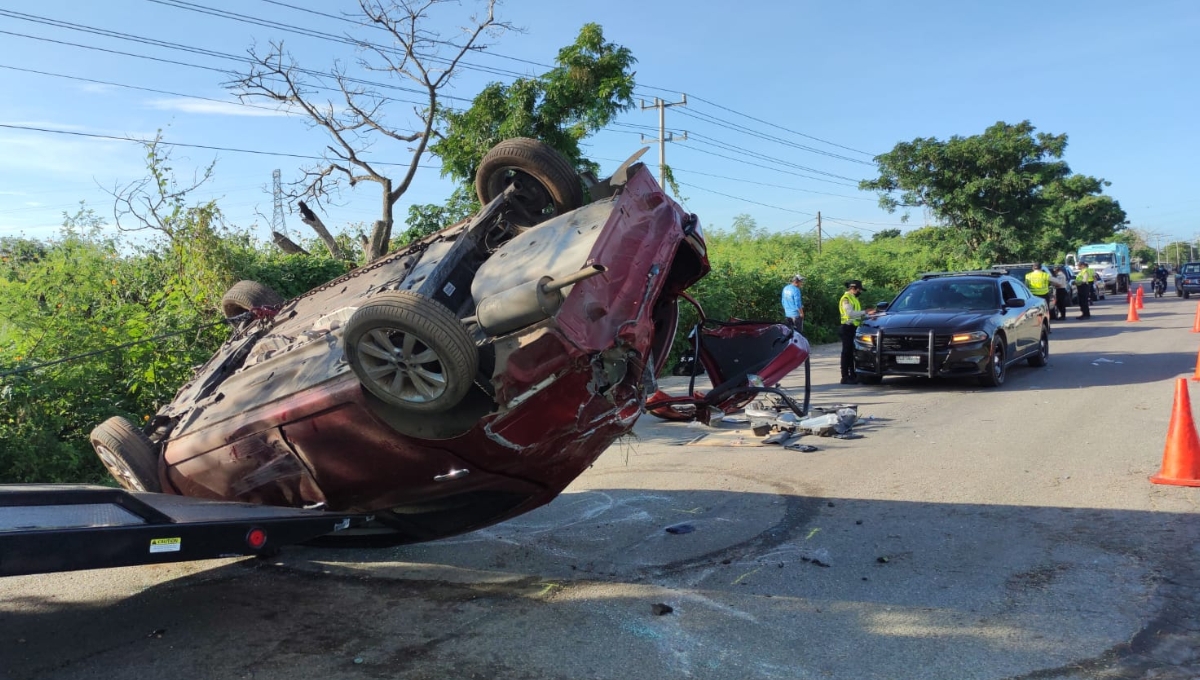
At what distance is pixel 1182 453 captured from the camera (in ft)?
20.9

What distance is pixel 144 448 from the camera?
4.75 m

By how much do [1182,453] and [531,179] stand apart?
5.30m

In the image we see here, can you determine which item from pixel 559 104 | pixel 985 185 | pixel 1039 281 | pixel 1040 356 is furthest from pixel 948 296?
pixel 985 185

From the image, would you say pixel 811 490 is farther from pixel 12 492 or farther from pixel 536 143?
pixel 12 492

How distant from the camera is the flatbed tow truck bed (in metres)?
3.23

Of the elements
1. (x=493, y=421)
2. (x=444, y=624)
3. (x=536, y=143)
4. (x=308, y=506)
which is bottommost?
(x=444, y=624)

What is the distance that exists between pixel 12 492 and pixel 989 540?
5.36 meters

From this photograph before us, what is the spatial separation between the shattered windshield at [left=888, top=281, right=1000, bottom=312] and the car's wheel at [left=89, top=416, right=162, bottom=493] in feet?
35.8

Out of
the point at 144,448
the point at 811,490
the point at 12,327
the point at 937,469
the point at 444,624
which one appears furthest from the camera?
the point at 12,327

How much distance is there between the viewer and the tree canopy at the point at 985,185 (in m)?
34.6

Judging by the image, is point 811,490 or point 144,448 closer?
point 144,448

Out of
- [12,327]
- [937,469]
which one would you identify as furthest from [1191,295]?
[12,327]

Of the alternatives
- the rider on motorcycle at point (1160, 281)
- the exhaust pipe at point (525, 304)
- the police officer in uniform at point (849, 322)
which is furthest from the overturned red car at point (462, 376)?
the rider on motorcycle at point (1160, 281)

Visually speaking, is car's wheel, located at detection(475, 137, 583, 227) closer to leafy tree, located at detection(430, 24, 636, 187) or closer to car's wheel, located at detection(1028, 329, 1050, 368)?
leafy tree, located at detection(430, 24, 636, 187)
